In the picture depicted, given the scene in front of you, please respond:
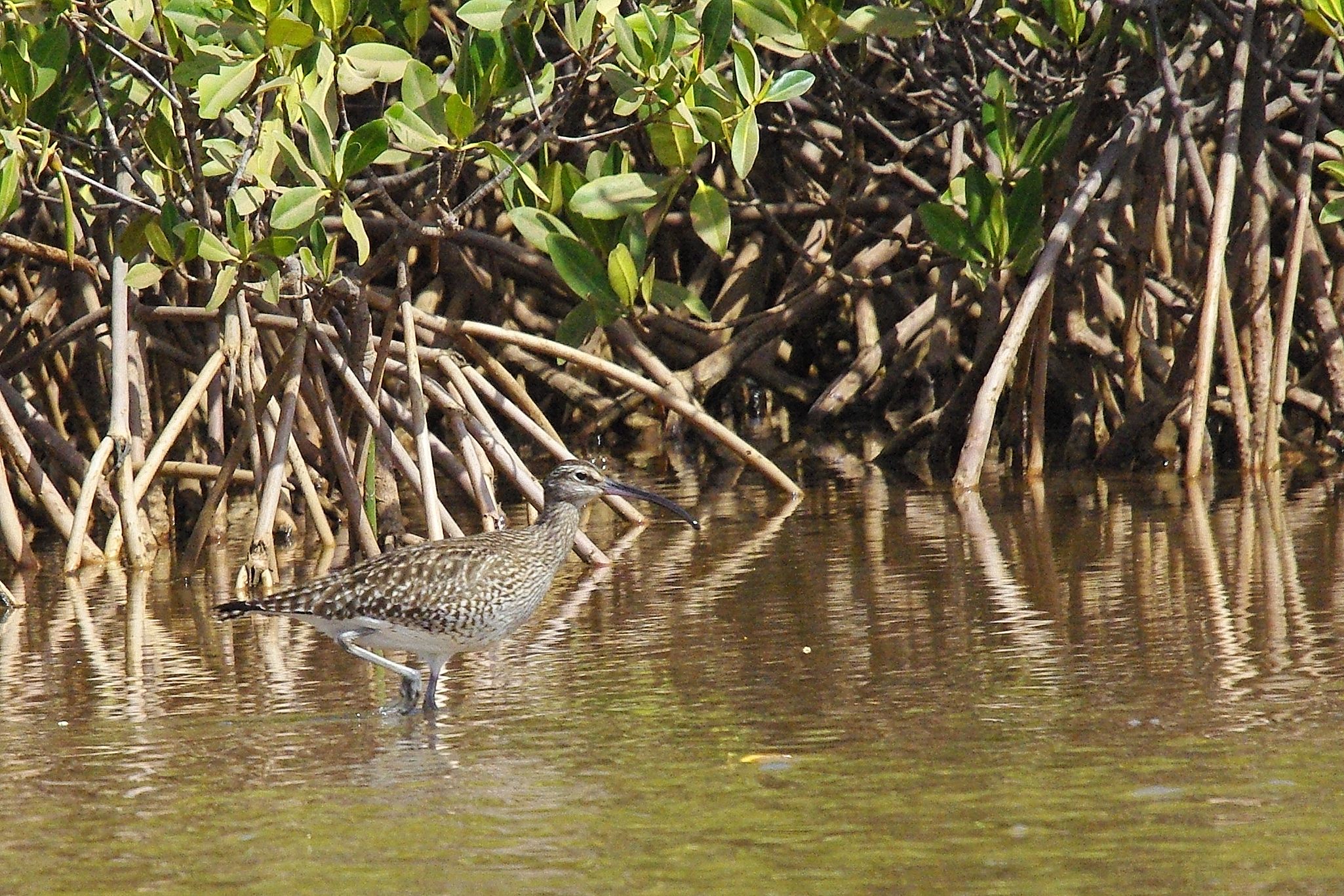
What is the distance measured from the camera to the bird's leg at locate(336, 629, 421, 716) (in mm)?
4977

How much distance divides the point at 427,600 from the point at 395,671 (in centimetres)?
20

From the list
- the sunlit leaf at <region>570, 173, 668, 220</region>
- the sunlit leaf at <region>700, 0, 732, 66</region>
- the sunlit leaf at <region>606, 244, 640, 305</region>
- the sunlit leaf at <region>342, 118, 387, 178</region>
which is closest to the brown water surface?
the sunlit leaf at <region>606, 244, 640, 305</region>

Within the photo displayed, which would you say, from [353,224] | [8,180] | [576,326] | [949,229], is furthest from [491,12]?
[949,229]

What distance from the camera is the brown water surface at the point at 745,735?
11.6 ft

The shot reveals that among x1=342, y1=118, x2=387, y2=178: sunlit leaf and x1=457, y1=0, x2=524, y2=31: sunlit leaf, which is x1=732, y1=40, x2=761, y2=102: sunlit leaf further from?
x1=342, y1=118, x2=387, y2=178: sunlit leaf

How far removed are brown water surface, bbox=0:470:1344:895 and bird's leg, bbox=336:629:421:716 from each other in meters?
0.10

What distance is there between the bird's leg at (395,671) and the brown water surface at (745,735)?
10 centimetres

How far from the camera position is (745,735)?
4430mm

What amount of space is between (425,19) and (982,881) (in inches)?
176

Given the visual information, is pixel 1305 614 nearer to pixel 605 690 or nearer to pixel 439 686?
pixel 605 690

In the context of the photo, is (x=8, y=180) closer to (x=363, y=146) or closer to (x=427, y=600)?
(x=363, y=146)

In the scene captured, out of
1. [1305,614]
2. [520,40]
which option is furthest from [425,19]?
[1305,614]

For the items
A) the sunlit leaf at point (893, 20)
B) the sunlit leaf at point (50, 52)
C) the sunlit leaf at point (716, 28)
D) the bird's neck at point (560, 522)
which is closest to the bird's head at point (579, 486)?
the bird's neck at point (560, 522)

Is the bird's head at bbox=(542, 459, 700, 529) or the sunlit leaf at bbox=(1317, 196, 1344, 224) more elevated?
the sunlit leaf at bbox=(1317, 196, 1344, 224)
